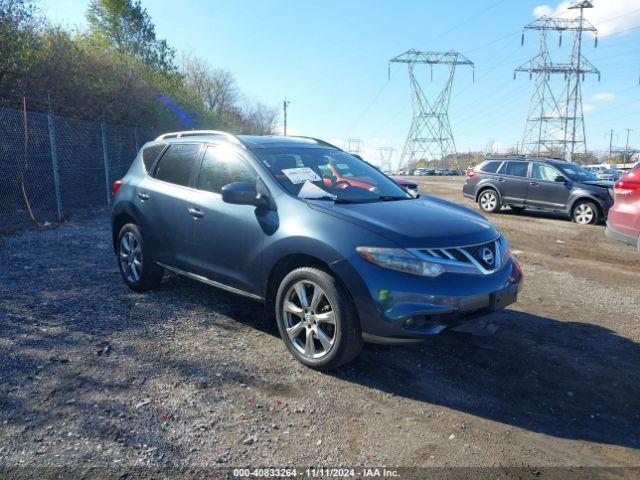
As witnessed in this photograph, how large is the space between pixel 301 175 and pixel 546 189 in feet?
36.2

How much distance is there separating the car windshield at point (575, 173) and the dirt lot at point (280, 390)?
852 centimetres

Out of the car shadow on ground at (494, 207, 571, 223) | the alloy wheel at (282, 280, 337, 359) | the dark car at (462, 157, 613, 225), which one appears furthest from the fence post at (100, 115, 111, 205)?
the car shadow on ground at (494, 207, 571, 223)

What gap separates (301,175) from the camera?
4242mm

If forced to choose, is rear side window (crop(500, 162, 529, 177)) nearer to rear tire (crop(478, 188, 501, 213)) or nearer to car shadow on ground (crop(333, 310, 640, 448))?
rear tire (crop(478, 188, 501, 213))

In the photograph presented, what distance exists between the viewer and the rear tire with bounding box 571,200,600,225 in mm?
12219

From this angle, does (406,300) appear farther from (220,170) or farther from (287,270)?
(220,170)

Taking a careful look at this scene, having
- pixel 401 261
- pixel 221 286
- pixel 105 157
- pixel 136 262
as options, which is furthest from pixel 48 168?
pixel 401 261

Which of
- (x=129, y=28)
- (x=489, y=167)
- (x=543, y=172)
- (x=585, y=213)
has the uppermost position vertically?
(x=129, y=28)

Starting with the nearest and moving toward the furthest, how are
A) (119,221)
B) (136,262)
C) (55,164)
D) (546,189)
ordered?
1. (136,262)
2. (119,221)
3. (55,164)
4. (546,189)

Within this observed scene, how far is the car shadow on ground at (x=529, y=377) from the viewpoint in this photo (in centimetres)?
308

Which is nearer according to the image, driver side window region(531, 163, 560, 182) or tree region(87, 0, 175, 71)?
driver side window region(531, 163, 560, 182)

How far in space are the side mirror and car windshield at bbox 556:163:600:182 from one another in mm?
11580

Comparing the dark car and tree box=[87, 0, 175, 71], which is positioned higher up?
tree box=[87, 0, 175, 71]

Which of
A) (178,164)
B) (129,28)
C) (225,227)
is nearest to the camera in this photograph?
(225,227)
